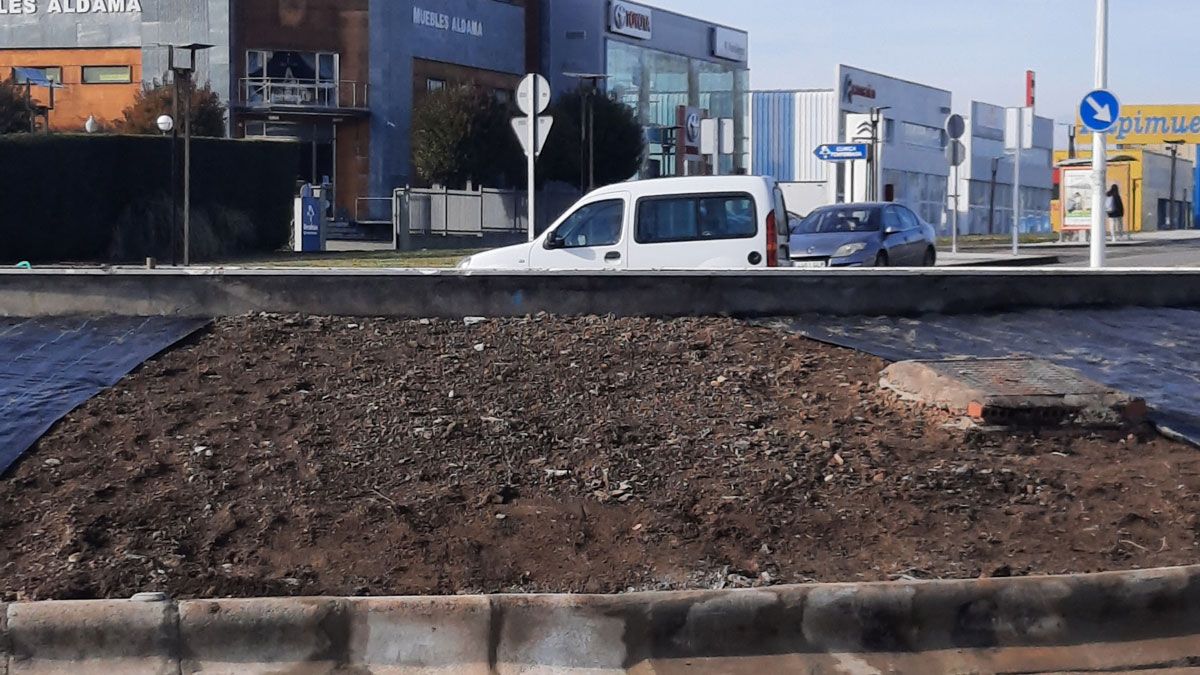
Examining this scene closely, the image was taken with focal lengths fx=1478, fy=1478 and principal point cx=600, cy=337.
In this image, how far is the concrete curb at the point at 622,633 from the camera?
5.24 metres

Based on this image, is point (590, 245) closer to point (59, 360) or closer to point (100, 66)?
point (59, 360)

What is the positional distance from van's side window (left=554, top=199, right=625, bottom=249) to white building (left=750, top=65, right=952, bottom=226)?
4851cm

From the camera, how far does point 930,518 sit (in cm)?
650

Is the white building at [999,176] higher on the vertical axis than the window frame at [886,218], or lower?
higher

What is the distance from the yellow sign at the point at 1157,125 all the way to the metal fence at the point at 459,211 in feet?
140

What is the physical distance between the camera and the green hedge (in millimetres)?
33438

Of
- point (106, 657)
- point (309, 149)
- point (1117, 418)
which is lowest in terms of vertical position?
point (106, 657)

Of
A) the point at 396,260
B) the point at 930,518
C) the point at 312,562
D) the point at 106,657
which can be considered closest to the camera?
the point at 106,657

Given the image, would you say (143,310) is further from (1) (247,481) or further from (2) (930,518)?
(2) (930,518)

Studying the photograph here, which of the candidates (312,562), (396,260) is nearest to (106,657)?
(312,562)

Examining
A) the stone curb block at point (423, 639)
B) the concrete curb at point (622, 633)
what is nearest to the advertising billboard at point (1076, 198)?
the concrete curb at point (622, 633)

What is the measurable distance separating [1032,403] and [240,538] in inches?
156

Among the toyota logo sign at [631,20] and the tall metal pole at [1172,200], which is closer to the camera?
the toyota logo sign at [631,20]

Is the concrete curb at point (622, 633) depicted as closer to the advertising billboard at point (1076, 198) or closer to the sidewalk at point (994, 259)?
the sidewalk at point (994, 259)
